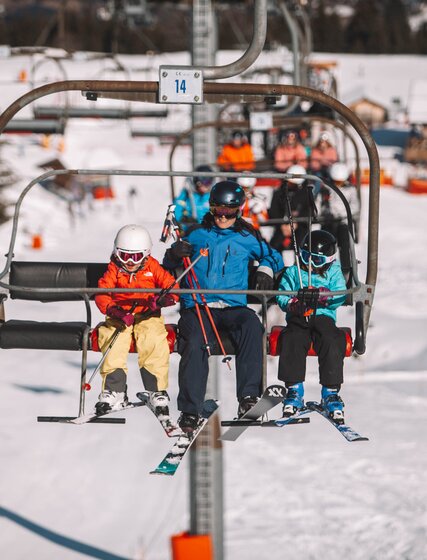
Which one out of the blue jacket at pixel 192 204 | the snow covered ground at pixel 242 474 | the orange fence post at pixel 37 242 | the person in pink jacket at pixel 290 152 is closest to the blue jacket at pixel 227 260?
the blue jacket at pixel 192 204

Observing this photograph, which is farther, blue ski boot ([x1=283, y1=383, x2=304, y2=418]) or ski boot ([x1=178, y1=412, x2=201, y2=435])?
blue ski boot ([x1=283, y1=383, x2=304, y2=418])

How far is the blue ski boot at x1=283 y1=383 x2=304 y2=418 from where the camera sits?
5.97 m

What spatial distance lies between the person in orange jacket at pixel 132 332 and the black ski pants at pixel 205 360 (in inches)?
5.6

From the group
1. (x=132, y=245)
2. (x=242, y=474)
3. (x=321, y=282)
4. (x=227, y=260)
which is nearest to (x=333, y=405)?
(x=321, y=282)

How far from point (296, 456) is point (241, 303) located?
799 cm

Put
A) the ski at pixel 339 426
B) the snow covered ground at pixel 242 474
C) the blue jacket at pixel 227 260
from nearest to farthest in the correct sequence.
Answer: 1. the ski at pixel 339 426
2. the blue jacket at pixel 227 260
3. the snow covered ground at pixel 242 474

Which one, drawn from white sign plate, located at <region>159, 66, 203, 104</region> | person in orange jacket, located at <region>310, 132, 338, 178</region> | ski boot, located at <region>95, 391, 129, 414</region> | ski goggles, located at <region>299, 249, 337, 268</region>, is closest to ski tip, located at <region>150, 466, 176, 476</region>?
ski boot, located at <region>95, 391, 129, 414</region>

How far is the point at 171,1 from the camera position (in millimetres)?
19875

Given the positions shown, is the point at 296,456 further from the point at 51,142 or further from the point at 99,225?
the point at 51,142

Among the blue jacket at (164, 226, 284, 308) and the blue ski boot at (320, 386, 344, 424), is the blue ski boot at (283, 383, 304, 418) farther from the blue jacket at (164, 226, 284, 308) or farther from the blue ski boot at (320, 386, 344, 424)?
the blue jacket at (164, 226, 284, 308)

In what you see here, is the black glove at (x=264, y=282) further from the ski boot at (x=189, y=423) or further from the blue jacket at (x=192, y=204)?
the blue jacket at (x=192, y=204)

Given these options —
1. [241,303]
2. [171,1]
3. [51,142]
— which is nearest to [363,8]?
[51,142]

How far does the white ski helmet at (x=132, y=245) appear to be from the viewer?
5.93 meters

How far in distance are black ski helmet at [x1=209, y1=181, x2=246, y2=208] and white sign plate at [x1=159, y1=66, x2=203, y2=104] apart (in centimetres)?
61
